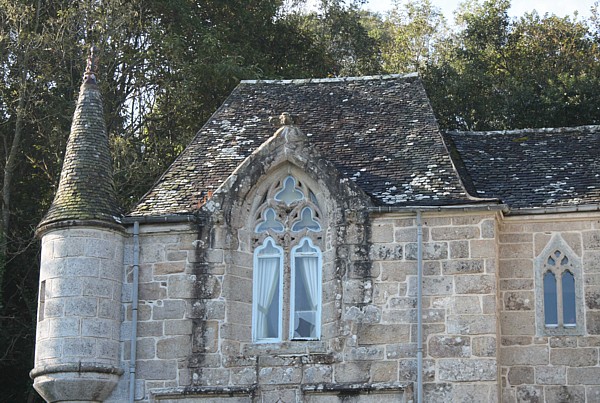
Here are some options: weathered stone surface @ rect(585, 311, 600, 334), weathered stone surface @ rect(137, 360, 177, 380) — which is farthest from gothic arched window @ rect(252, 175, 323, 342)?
weathered stone surface @ rect(585, 311, 600, 334)

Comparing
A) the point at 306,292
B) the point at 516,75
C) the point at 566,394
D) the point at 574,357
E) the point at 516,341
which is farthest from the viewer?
the point at 516,75

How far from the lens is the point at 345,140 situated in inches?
900

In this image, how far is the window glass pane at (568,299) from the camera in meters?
20.4

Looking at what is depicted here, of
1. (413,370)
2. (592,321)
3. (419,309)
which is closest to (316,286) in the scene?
(419,309)

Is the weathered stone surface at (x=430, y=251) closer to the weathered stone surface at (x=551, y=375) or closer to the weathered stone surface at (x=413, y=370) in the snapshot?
the weathered stone surface at (x=413, y=370)

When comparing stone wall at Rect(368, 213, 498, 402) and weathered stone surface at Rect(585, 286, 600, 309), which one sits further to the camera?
weathered stone surface at Rect(585, 286, 600, 309)

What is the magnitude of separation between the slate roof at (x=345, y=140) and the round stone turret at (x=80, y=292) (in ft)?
3.24

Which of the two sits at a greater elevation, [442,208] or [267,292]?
[442,208]

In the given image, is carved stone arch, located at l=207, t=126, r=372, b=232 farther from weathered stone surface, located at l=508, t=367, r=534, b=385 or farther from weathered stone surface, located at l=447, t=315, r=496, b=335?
weathered stone surface, located at l=508, t=367, r=534, b=385

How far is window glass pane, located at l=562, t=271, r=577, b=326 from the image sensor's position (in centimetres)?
2041

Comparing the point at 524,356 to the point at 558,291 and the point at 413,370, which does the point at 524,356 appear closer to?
the point at 558,291

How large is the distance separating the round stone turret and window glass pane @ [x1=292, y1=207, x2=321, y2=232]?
300cm

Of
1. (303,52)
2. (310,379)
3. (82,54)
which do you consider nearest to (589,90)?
(303,52)

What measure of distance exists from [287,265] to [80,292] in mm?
3502
